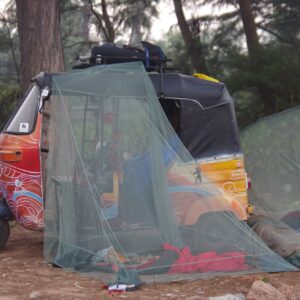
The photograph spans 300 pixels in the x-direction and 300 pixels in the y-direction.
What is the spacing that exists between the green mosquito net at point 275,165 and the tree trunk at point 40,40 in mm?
3666

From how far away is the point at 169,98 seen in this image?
21.5ft

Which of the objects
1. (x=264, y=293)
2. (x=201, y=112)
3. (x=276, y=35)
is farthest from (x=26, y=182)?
(x=276, y=35)

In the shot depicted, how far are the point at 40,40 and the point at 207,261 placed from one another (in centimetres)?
587

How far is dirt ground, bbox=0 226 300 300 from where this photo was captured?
503cm

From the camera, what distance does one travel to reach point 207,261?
561cm

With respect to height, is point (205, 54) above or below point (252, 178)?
above

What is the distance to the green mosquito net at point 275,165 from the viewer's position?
26.9 ft


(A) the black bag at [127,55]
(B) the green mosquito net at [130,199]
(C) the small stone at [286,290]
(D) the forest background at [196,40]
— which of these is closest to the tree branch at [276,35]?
(D) the forest background at [196,40]

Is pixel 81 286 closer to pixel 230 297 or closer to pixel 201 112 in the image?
pixel 230 297

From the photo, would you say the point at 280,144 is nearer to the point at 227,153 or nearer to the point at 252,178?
the point at 252,178

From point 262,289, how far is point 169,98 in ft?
8.59

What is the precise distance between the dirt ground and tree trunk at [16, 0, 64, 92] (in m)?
4.47

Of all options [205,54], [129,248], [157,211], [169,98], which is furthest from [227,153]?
[205,54]

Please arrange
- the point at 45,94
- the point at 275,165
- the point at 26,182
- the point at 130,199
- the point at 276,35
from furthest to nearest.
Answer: the point at 276,35
the point at 275,165
the point at 26,182
the point at 45,94
the point at 130,199
